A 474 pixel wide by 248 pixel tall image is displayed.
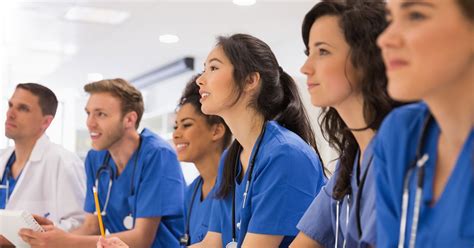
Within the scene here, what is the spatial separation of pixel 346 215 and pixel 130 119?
1752 mm

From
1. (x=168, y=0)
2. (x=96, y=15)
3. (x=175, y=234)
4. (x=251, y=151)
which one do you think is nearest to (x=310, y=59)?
(x=251, y=151)

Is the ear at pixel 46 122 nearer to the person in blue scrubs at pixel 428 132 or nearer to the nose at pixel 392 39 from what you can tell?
the person in blue scrubs at pixel 428 132

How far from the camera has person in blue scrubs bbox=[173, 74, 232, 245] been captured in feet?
8.38

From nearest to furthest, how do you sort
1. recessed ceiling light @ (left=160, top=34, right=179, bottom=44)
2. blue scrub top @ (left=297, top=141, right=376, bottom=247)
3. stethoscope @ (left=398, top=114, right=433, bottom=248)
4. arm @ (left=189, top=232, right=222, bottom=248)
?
1. stethoscope @ (left=398, top=114, right=433, bottom=248)
2. blue scrub top @ (left=297, top=141, right=376, bottom=247)
3. arm @ (left=189, top=232, right=222, bottom=248)
4. recessed ceiling light @ (left=160, top=34, right=179, bottom=44)

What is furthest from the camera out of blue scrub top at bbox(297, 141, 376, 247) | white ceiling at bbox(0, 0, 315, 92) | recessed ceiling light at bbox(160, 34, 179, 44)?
recessed ceiling light at bbox(160, 34, 179, 44)

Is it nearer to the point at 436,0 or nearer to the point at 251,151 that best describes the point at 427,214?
the point at 436,0

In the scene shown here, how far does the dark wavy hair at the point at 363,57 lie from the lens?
1.31 meters

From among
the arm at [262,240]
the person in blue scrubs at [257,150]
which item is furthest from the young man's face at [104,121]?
the arm at [262,240]

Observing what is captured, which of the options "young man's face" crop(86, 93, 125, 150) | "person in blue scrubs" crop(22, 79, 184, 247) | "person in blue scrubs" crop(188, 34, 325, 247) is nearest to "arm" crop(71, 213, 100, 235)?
"person in blue scrubs" crop(22, 79, 184, 247)

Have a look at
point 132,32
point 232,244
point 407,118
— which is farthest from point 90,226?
point 132,32

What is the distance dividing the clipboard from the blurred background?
3.38ft

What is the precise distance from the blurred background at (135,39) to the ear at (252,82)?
1671 millimetres

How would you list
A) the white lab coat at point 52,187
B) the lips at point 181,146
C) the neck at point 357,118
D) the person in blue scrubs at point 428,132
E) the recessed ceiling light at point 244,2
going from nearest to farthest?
the person in blue scrubs at point 428,132 < the neck at point 357,118 < the lips at point 181,146 < the white lab coat at point 52,187 < the recessed ceiling light at point 244,2

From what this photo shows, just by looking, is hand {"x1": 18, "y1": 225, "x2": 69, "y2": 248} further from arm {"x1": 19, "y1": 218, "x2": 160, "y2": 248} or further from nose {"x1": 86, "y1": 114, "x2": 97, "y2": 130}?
nose {"x1": 86, "y1": 114, "x2": 97, "y2": 130}
